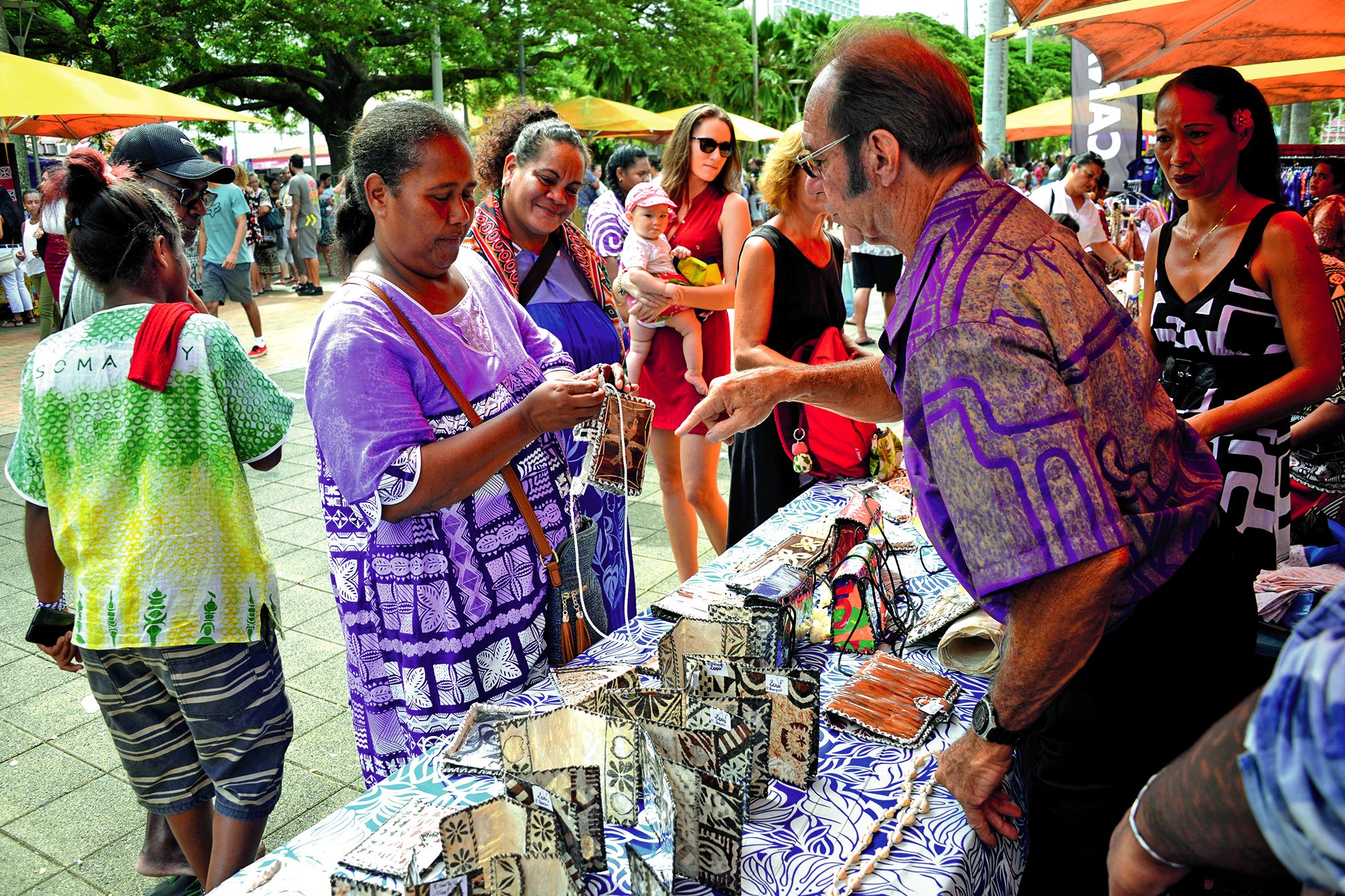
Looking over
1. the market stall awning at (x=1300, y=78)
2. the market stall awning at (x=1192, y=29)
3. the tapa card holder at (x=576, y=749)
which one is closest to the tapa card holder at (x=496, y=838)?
the tapa card holder at (x=576, y=749)

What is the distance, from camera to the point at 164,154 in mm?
2873

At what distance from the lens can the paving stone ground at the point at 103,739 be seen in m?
2.62

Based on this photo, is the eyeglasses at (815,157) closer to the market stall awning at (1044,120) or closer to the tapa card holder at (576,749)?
the tapa card holder at (576,749)

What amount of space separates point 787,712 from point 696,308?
2867 millimetres

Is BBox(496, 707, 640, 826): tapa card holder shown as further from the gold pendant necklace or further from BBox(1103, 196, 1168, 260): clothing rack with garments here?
BBox(1103, 196, 1168, 260): clothing rack with garments

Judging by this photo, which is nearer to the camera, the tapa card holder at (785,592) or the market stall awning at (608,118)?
the tapa card holder at (785,592)

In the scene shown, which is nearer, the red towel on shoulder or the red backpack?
the red towel on shoulder

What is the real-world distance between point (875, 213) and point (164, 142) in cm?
246

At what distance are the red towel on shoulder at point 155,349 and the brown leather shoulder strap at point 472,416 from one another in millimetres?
446

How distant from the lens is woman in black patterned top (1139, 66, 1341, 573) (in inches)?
93.9

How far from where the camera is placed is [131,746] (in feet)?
7.19

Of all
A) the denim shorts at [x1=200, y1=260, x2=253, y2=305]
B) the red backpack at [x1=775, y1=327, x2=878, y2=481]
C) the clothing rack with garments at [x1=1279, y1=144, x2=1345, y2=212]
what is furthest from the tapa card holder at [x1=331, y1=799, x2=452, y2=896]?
the denim shorts at [x1=200, y1=260, x2=253, y2=305]

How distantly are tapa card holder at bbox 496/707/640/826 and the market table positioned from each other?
55 millimetres

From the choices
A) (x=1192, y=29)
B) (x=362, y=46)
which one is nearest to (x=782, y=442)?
(x=1192, y=29)
